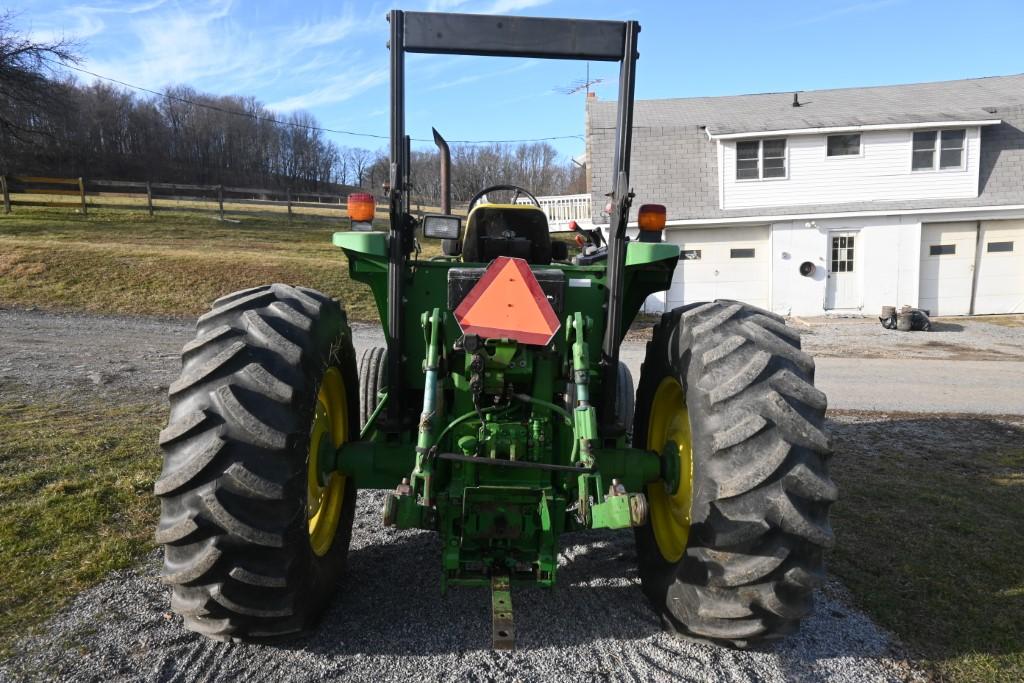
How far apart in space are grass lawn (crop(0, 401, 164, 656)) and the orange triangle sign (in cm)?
232

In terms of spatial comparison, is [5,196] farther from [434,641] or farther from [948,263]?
[948,263]

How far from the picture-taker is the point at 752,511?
2.68m

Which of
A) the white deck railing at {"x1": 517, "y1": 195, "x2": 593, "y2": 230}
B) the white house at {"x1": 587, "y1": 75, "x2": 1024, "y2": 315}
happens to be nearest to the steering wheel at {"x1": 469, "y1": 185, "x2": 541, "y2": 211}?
the white house at {"x1": 587, "y1": 75, "x2": 1024, "y2": 315}

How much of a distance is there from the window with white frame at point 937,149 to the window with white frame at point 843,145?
1.42 meters

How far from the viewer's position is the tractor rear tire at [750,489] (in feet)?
8.80

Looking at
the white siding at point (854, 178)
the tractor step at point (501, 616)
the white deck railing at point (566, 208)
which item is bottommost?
the tractor step at point (501, 616)

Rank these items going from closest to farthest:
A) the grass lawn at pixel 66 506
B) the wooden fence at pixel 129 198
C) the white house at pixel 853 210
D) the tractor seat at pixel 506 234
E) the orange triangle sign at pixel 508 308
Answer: the orange triangle sign at pixel 508 308 → the grass lawn at pixel 66 506 → the tractor seat at pixel 506 234 → the white house at pixel 853 210 → the wooden fence at pixel 129 198

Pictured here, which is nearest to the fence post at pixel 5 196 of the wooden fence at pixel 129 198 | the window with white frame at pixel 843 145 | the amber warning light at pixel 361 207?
the wooden fence at pixel 129 198

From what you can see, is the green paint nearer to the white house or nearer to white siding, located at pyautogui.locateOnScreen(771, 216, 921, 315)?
the white house

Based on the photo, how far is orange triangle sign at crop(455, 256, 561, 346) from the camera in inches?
124

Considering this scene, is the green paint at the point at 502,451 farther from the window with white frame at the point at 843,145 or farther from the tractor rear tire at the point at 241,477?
the window with white frame at the point at 843,145

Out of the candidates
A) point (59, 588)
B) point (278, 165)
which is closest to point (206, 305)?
point (59, 588)

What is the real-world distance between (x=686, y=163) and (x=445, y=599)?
17.2m

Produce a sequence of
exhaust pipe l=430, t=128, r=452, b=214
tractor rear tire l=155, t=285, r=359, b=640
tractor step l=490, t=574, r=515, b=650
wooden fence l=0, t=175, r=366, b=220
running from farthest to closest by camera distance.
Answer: wooden fence l=0, t=175, r=366, b=220, exhaust pipe l=430, t=128, r=452, b=214, tractor step l=490, t=574, r=515, b=650, tractor rear tire l=155, t=285, r=359, b=640
